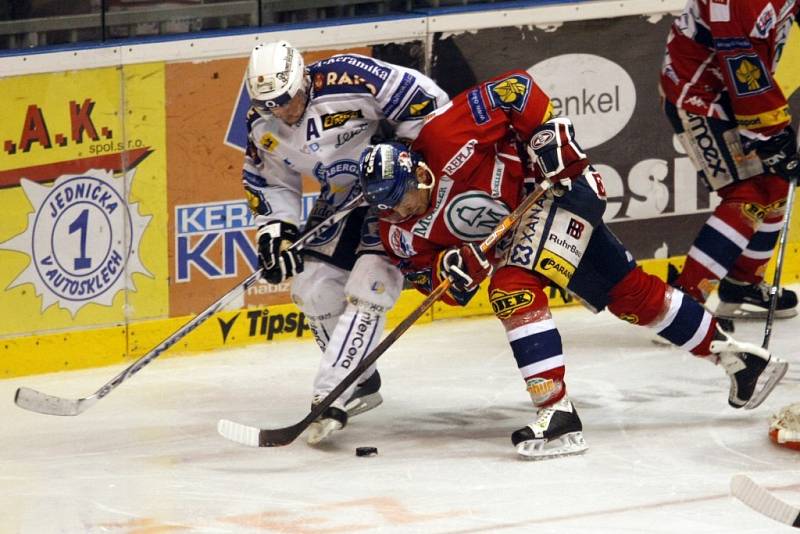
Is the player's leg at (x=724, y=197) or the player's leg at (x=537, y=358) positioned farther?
the player's leg at (x=724, y=197)

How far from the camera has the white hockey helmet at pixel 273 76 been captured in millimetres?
4848

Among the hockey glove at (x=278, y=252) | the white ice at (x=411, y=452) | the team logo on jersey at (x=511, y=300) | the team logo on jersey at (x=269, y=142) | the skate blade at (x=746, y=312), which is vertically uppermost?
the team logo on jersey at (x=269, y=142)

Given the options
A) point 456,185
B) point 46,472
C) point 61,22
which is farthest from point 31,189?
point 456,185

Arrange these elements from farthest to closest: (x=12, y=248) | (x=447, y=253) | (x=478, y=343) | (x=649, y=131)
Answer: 1. (x=649, y=131)
2. (x=478, y=343)
3. (x=12, y=248)
4. (x=447, y=253)

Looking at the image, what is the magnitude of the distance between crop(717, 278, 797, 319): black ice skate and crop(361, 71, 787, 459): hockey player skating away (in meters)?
1.53

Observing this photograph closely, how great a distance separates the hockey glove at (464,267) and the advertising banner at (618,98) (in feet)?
5.77

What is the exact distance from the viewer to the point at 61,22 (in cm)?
596

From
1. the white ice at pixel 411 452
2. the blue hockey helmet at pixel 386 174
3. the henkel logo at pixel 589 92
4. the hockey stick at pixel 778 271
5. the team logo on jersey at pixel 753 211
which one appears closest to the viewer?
the white ice at pixel 411 452

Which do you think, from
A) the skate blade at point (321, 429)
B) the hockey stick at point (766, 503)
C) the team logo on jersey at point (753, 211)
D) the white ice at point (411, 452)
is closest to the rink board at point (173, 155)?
the white ice at point (411, 452)

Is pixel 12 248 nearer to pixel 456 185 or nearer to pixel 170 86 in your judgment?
pixel 170 86

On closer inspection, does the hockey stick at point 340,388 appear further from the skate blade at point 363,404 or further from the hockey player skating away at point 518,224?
the skate blade at point 363,404

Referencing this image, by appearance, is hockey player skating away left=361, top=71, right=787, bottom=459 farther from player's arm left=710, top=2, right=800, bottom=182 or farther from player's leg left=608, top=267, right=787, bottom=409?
player's arm left=710, top=2, right=800, bottom=182

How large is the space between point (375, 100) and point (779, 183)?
1.80 m

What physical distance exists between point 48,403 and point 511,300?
1.40 meters
